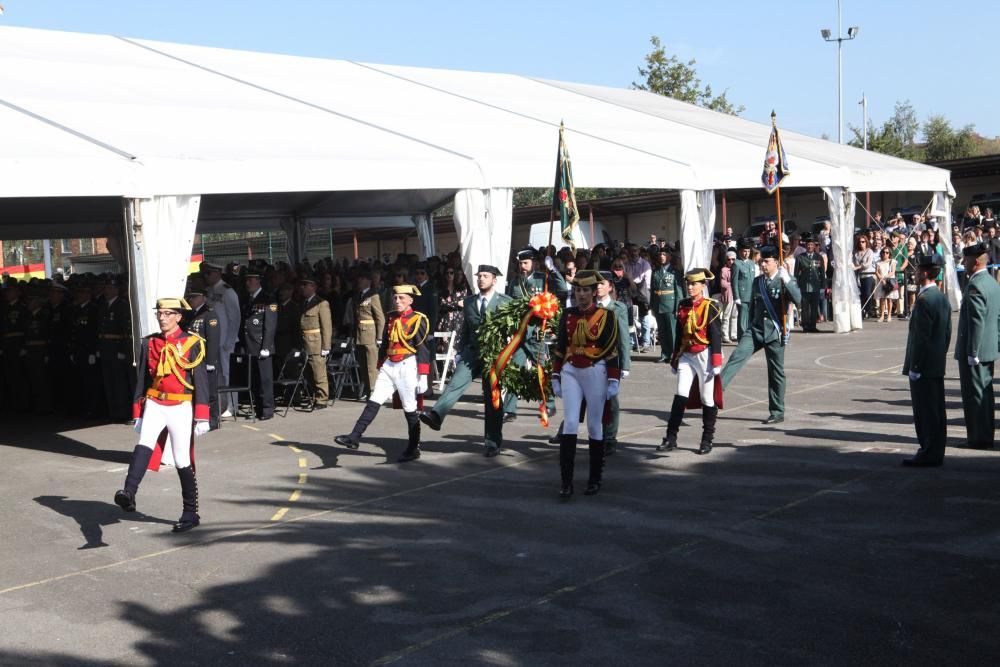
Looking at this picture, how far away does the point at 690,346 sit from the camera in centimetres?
1109

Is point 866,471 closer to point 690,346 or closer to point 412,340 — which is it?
point 690,346

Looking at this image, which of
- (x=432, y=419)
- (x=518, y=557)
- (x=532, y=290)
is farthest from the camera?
(x=532, y=290)

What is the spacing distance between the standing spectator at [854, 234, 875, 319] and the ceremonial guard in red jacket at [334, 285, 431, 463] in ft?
52.5

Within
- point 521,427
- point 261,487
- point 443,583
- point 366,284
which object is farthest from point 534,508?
point 366,284

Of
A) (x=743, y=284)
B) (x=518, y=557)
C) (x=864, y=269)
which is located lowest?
(x=518, y=557)

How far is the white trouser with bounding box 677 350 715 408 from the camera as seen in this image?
36.3 ft

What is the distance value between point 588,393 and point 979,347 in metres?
3.88

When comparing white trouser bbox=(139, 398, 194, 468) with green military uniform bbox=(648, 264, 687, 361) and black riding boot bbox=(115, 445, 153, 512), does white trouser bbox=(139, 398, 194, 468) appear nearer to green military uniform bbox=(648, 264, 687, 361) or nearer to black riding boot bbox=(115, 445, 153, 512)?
black riding boot bbox=(115, 445, 153, 512)

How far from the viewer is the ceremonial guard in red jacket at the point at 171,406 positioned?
8.83 meters

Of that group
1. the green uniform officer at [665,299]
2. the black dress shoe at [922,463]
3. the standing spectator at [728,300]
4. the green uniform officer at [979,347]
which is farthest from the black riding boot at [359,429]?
the standing spectator at [728,300]

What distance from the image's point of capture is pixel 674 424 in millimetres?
11172

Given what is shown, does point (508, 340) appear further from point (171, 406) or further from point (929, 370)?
point (929, 370)

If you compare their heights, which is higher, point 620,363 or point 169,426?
point 620,363

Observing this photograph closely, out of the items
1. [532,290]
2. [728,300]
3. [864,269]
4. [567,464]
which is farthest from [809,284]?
[567,464]
